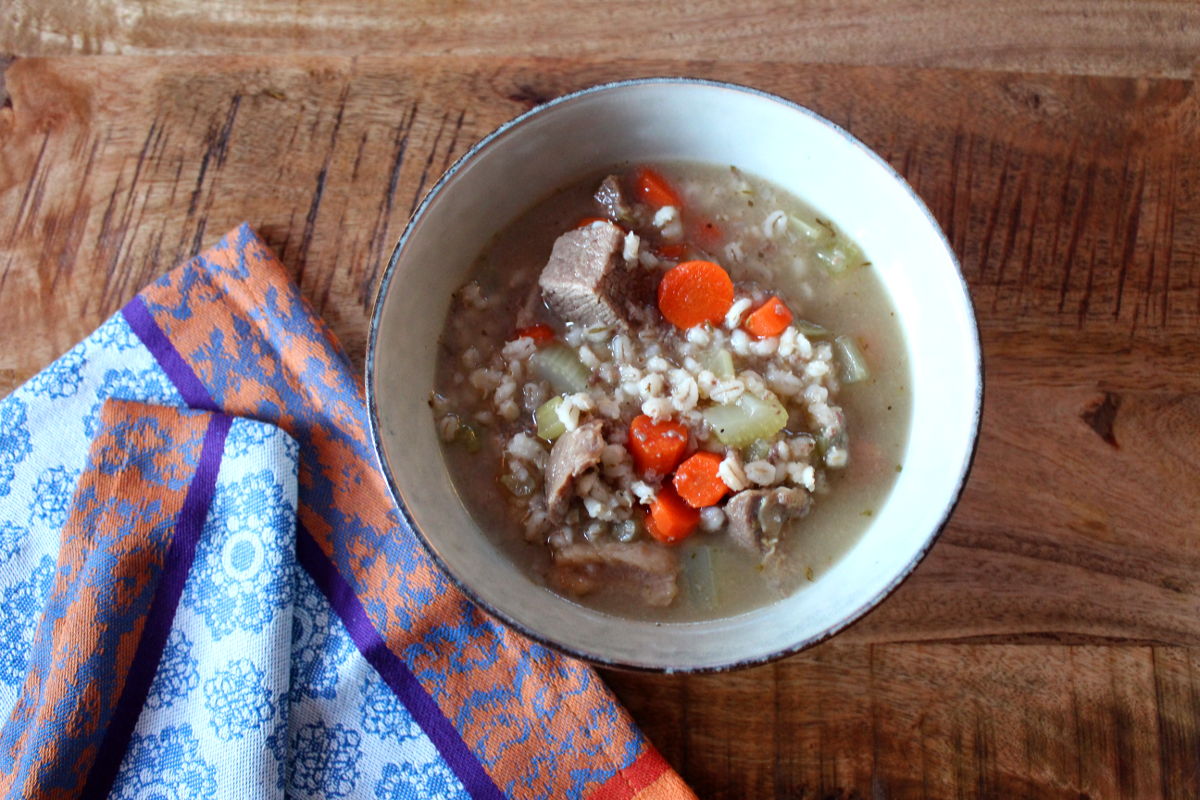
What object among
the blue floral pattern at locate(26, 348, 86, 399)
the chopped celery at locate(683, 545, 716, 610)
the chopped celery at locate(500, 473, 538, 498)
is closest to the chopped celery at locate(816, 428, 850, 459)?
the chopped celery at locate(683, 545, 716, 610)

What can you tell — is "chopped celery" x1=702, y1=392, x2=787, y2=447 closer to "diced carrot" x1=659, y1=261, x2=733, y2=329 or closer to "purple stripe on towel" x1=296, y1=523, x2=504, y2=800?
"diced carrot" x1=659, y1=261, x2=733, y2=329

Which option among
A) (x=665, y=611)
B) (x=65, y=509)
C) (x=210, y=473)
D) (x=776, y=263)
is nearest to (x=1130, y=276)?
(x=776, y=263)

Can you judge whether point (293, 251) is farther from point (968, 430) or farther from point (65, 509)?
point (968, 430)

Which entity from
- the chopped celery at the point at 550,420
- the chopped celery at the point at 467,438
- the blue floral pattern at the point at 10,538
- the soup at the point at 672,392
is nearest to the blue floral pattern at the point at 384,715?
the soup at the point at 672,392

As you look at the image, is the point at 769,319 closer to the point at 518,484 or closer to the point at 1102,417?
the point at 518,484

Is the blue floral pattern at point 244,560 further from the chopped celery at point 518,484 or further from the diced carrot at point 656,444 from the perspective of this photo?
the diced carrot at point 656,444

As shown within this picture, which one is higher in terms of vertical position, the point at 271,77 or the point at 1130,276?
the point at 1130,276
